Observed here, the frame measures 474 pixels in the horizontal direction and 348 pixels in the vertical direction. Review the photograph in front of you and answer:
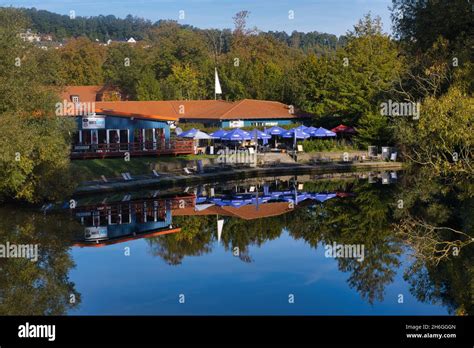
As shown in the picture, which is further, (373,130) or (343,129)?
(343,129)

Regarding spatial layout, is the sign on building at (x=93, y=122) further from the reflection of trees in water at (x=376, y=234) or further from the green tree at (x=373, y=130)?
the green tree at (x=373, y=130)

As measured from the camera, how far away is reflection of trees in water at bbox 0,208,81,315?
57.5 ft

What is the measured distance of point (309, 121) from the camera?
61.7 metres

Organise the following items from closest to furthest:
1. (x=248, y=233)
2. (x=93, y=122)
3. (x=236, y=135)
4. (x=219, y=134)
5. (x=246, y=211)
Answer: (x=248, y=233)
(x=246, y=211)
(x=93, y=122)
(x=236, y=135)
(x=219, y=134)

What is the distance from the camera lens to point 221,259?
2366cm

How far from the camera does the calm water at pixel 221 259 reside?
1791 cm

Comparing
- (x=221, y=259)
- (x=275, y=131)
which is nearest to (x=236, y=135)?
(x=275, y=131)

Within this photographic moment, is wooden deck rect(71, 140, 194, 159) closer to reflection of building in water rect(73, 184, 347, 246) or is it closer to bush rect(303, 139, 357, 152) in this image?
reflection of building in water rect(73, 184, 347, 246)

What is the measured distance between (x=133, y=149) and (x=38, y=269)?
25.8 meters

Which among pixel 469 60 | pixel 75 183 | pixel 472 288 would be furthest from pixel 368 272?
pixel 75 183

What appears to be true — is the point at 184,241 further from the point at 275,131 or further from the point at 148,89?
the point at 148,89

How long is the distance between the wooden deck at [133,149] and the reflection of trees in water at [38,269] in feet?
43.5

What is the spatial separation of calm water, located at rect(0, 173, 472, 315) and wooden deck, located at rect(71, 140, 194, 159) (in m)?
7.41

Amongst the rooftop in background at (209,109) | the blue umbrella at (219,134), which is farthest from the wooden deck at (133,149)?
the rooftop in background at (209,109)
